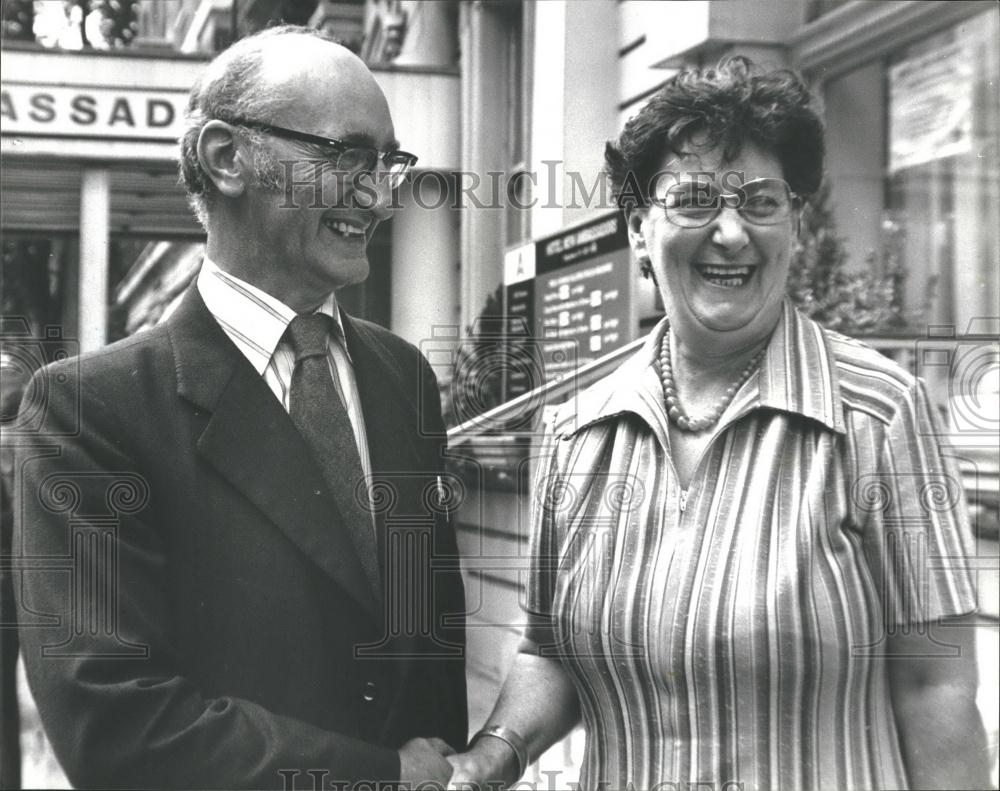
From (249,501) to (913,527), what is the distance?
1109 mm

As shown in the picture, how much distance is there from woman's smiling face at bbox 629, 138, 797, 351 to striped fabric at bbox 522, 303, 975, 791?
0.07 m

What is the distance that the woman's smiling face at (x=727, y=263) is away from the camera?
1975 millimetres

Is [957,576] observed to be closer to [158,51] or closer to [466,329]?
[466,329]

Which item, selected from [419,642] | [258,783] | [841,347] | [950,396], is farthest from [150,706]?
[950,396]

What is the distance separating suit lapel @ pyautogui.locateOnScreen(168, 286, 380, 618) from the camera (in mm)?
2102

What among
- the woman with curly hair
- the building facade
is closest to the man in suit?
the building facade

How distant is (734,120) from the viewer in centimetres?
196

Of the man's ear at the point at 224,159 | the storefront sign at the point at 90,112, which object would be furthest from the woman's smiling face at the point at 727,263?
the storefront sign at the point at 90,112

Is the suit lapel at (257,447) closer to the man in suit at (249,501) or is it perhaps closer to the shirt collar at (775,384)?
the man in suit at (249,501)

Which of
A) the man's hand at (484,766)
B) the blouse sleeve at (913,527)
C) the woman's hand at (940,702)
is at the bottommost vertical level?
the man's hand at (484,766)

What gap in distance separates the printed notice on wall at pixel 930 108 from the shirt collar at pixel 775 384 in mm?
1710

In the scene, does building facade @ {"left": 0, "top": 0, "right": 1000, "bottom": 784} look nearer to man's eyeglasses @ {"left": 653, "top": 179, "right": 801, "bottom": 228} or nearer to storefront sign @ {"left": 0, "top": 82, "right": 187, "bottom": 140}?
storefront sign @ {"left": 0, "top": 82, "right": 187, "bottom": 140}

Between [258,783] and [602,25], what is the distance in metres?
1.70

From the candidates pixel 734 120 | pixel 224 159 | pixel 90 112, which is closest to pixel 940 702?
pixel 734 120
